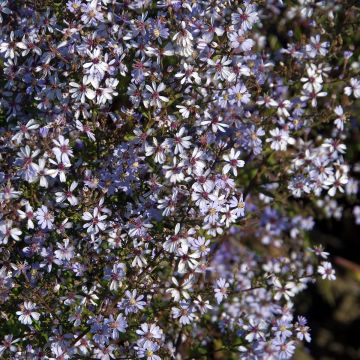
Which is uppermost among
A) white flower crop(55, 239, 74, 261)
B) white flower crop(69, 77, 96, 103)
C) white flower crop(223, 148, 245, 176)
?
white flower crop(69, 77, 96, 103)

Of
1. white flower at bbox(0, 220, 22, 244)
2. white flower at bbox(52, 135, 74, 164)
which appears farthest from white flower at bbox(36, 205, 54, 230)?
white flower at bbox(52, 135, 74, 164)

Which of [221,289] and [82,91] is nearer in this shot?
[82,91]

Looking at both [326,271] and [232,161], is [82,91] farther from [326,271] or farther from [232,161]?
[326,271]

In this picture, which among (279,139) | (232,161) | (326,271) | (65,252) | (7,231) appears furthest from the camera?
Result: (326,271)

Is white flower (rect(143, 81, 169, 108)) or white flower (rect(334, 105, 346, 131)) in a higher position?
white flower (rect(334, 105, 346, 131))

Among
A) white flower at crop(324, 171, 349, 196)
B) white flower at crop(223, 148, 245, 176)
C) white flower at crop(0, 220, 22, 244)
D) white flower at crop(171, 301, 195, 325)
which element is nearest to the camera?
white flower at crop(0, 220, 22, 244)

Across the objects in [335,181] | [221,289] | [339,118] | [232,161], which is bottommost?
[221,289]

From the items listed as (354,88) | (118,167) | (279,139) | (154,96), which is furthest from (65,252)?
(354,88)

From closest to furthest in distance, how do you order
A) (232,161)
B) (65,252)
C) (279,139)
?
(65,252)
(232,161)
(279,139)

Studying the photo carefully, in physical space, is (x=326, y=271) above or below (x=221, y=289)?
above

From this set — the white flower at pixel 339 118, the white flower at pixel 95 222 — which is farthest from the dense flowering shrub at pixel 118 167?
the white flower at pixel 339 118

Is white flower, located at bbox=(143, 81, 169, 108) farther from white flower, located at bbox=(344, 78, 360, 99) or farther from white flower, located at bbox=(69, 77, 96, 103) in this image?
white flower, located at bbox=(344, 78, 360, 99)

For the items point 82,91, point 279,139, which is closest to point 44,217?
point 82,91
